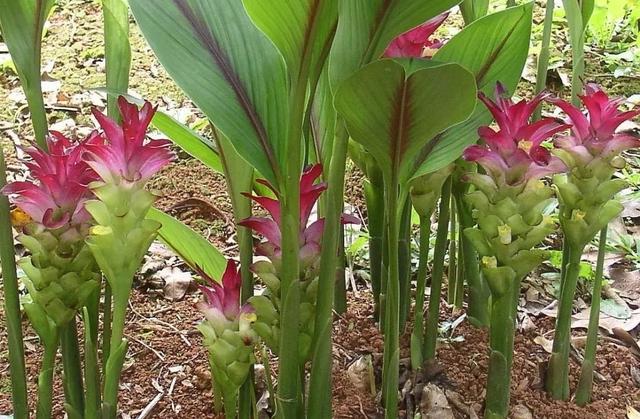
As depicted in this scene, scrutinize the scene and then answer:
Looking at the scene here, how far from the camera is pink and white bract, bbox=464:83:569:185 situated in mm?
947

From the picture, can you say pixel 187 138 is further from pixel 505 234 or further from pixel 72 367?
pixel 505 234

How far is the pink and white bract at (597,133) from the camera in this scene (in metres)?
1.04

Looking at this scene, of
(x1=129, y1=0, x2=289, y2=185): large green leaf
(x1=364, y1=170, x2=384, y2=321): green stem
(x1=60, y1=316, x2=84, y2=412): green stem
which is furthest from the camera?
(x1=364, y1=170, x2=384, y2=321): green stem

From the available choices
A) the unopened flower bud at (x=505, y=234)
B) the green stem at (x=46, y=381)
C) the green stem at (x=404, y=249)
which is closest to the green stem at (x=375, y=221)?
the green stem at (x=404, y=249)

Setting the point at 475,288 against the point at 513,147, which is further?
the point at 475,288

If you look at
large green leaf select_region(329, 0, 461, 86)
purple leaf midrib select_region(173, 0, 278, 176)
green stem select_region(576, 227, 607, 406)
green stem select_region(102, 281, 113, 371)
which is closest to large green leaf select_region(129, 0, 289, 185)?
purple leaf midrib select_region(173, 0, 278, 176)

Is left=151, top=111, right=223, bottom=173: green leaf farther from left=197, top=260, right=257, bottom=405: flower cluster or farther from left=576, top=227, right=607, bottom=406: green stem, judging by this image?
left=576, top=227, right=607, bottom=406: green stem

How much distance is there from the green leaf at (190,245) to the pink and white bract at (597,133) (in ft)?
1.69

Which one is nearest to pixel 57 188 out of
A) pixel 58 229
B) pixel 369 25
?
pixel 58 229

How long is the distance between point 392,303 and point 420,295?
0.25 m

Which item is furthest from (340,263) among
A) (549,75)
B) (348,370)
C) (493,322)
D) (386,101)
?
(549,75)

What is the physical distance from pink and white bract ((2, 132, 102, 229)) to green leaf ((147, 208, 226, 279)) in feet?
0.47

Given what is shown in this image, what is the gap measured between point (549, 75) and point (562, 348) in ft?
5.19

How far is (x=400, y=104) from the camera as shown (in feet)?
2.70
